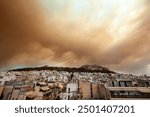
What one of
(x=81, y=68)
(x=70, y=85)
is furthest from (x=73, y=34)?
(x=70, y=85)

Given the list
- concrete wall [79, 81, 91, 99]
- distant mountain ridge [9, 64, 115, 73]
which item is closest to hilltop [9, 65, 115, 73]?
distant mountain ridge [9, 64, 115, 73]

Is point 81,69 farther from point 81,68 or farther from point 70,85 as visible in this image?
point 70,85

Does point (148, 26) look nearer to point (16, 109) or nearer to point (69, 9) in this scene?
point (69, 9)

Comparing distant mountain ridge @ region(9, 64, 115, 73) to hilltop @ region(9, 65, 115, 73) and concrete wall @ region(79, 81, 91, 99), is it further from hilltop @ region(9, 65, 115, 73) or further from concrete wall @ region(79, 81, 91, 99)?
concrete wall @ region(79, 81, 91, 99)

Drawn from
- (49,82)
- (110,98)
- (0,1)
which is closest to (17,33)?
(0,1)

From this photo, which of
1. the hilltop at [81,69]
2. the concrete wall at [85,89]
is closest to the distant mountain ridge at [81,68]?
the hilltop at [81,69]

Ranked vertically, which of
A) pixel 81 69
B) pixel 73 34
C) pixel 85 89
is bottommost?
pixel 85 89

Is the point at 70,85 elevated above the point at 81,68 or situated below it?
below

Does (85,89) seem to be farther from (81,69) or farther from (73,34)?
(73,34)
